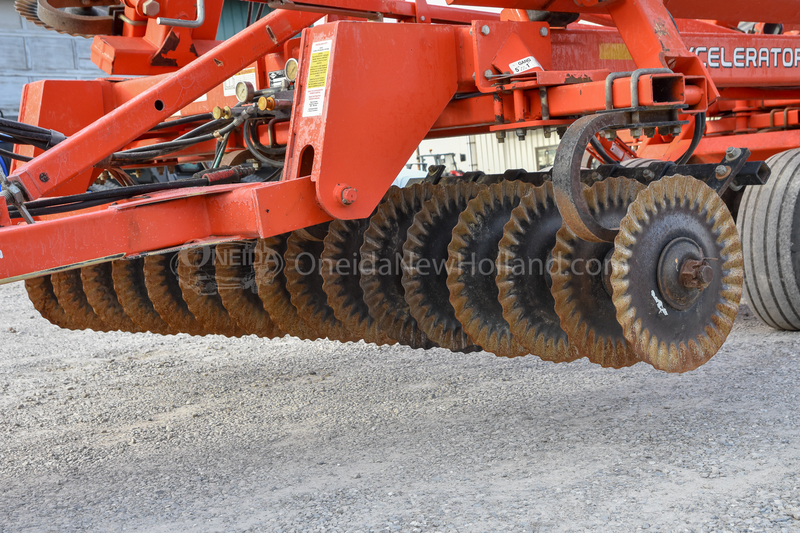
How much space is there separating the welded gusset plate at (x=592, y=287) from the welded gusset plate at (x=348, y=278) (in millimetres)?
953

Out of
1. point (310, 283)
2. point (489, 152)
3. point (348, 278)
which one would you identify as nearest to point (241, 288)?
point (310, 283)

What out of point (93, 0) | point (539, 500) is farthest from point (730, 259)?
point (93, 0)

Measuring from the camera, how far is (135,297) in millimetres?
A: 3854

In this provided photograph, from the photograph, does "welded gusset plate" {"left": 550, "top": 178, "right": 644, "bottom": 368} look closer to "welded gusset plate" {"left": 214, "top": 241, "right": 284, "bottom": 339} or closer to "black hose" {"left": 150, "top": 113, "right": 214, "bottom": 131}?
"welded gusset plate" {"left": 214, "top": 241, "right": 284, "bottom": 339}

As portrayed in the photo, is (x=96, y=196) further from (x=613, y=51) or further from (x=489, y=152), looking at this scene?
(x=489, y=152)

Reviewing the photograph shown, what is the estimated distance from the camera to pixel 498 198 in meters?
2.75

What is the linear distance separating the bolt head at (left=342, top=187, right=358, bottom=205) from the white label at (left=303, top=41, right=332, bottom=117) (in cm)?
24

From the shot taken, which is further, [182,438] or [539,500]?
[182,438]

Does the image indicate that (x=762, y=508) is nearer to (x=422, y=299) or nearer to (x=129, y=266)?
(x=422, y=299)

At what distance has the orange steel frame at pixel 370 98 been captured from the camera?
2.30 metres

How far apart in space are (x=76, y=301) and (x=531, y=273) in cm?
255

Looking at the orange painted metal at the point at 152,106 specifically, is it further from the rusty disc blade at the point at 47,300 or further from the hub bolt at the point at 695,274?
the hub bolt at the point at 695,274

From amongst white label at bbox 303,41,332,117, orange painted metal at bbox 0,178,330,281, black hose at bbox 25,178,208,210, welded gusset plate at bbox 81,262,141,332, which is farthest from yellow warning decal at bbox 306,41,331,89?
welded gusset plate at bbox 81,262,141,332

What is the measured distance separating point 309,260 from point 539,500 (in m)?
1.44
